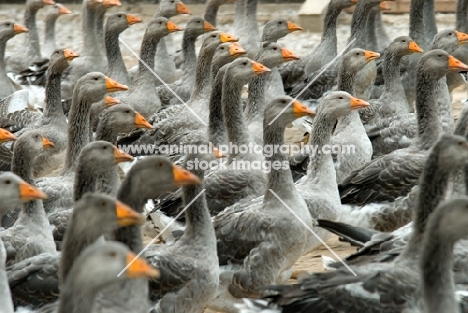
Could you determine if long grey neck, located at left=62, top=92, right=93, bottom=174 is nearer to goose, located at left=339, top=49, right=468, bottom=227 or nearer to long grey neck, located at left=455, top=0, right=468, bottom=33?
goose, located at left=339, top=49, right=468, bottom=227

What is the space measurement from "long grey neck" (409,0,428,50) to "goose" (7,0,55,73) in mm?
5236

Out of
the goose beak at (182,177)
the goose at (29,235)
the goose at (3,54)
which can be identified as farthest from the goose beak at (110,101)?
the goose beak at (182,177)

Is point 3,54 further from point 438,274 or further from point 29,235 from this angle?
point 438,274

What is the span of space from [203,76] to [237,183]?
3052 mm

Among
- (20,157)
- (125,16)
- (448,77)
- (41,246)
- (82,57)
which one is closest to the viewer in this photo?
(41,246)

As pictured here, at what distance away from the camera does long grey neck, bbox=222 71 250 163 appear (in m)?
10.6

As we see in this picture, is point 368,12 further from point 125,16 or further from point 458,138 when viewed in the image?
point 458,138

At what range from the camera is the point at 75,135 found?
10891 millimetres

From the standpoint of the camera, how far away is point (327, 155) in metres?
9.77

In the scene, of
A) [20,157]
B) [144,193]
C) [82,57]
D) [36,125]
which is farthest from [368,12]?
[144,193]

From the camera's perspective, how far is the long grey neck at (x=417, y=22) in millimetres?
14654

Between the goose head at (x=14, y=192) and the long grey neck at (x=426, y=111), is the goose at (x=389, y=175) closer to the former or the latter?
the long grey neck at (x=426, y=111)

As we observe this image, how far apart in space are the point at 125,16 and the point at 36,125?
2662mm

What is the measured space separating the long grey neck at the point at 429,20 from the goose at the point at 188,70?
2949 millimetres
